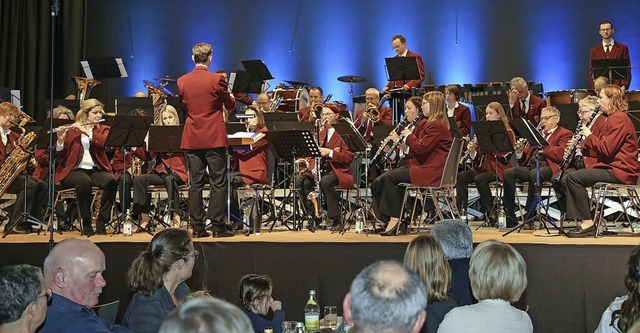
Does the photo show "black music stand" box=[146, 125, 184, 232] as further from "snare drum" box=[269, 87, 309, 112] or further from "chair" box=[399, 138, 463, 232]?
"snare drum" box=[269, 87, 309, 112]

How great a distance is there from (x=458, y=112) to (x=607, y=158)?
3.20 meters

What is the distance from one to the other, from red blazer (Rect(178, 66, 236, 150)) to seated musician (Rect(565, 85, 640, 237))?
3307 mm

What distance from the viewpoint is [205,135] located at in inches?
313

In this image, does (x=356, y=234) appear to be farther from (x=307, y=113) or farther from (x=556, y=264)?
(x=307, y=113)

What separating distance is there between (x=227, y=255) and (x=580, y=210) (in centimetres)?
328

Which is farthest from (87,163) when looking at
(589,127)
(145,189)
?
(589,127)

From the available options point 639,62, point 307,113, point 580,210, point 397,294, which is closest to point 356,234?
point 580,210

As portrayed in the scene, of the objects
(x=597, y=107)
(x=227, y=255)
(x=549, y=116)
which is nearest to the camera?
(x=227, y=255)

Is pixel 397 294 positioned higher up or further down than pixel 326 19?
further down

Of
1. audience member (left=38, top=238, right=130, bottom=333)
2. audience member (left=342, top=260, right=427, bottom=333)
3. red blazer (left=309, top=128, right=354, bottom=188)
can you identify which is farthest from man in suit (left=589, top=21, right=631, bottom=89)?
audience member (left=342, top=260, right=427, bottom=333)

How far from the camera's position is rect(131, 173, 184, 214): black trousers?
9.41 metres

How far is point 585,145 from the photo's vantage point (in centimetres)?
782

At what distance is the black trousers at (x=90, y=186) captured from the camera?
888 centimetres

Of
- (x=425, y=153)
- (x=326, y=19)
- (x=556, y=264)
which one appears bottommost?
(x=556, y=264)
